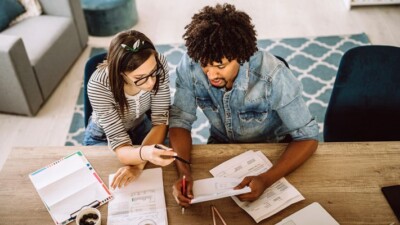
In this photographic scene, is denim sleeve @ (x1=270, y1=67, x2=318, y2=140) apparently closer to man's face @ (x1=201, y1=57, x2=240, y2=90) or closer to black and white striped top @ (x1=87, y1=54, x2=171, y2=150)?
man's face @ (x1=201, y1=57, x2=240, y2=90)

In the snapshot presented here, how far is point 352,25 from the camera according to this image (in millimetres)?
3771

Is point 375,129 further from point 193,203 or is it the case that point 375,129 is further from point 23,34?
point 23,34

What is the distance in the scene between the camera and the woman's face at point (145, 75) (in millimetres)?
1535

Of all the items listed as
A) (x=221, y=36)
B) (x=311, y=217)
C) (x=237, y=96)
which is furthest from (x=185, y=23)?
(x=311, y=217)

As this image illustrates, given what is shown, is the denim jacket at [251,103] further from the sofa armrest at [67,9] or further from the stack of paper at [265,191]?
the sofa armrest at [67,9]

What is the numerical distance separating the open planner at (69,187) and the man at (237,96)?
295 millimetres

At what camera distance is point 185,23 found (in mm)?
3990

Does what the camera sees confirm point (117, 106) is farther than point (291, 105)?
Yes

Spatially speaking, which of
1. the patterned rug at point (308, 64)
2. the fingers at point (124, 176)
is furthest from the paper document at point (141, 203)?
the patterned rug at point (308, 64)

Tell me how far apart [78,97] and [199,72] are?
1.79 meters

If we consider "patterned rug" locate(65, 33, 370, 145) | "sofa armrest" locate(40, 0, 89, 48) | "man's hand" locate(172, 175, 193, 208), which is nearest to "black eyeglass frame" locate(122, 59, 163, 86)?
"man's hand" locate(172, 175, 193, 208)

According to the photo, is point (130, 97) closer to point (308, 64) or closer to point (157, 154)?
point (157, 154)

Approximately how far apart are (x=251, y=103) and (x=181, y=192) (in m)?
0.45

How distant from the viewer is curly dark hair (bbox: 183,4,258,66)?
4.48 ft
